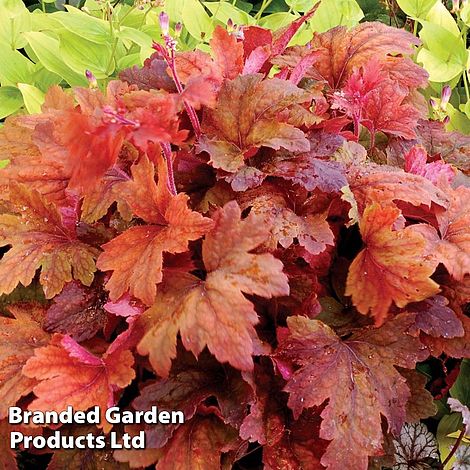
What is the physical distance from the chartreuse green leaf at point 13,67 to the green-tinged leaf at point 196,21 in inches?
17.1

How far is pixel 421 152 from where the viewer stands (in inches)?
39.5

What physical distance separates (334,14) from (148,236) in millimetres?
1232

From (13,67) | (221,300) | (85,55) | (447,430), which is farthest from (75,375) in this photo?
(13,67)

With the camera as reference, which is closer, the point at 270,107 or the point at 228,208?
the point at 228,208

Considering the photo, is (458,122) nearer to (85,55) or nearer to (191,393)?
(85,55)

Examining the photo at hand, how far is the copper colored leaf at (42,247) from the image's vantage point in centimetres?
89

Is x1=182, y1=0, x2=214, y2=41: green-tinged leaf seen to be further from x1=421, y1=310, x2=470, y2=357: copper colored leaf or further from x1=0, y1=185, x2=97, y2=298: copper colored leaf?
x1=421, y1=310, x2=470, y2=357: copper colored leaf

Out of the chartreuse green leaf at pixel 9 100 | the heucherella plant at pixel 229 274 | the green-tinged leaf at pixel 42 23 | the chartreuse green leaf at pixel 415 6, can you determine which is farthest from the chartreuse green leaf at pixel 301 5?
the heucherella plant at pixel 229 274

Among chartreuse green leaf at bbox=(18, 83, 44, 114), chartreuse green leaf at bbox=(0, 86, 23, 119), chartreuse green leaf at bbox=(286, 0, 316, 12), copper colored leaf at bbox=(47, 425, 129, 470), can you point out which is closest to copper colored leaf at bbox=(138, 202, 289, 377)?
copper colored leaf at bbox=(47, 425, 129, 470)

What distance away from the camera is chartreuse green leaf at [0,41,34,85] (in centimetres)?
178

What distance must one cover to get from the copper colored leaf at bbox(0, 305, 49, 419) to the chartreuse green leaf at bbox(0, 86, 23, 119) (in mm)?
953

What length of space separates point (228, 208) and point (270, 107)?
0.19 m

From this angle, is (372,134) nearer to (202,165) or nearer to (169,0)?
(202,165)

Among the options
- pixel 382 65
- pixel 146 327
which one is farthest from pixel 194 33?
pixel 146 327
